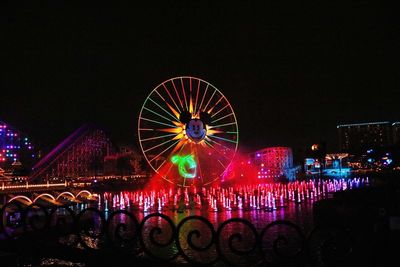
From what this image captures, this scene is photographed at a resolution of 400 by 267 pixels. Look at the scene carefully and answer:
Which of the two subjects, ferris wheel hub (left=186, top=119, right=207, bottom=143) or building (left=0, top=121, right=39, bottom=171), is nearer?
ferris wheel hub (left=186, top=119, right=207, bottom=143)

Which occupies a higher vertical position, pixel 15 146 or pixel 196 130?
pixel 15 146

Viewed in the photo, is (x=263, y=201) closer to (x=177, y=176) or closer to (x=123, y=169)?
(x=177, y=176)

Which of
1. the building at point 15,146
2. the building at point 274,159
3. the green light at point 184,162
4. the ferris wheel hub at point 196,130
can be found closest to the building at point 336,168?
the building at point 274,159

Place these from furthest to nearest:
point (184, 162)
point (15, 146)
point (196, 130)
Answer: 1. point (15, 146)
2. point (184, 162)
3. point (196, 130)

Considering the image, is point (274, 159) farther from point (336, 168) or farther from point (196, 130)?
point (196, 130)

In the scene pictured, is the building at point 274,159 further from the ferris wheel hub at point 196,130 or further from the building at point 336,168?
the ferris wheel hub at point 196,130

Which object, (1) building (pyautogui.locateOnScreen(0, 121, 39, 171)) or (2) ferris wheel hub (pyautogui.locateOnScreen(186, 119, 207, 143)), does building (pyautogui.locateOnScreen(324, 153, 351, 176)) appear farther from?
(2) ferris wheel hub (pyautogui.locateOnScreen(186, 119, 207, 143))

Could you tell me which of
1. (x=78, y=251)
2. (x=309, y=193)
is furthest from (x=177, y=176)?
(x=78, y=251)

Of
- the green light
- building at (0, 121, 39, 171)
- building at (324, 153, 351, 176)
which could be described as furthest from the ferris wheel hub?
building at (0, 121, 39, 171)

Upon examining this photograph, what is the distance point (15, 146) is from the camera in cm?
10438

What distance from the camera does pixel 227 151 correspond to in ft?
116

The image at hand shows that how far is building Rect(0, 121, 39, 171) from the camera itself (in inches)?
3981

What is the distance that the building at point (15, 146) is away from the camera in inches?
3981

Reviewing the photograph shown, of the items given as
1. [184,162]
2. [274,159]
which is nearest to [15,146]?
[274,159]
